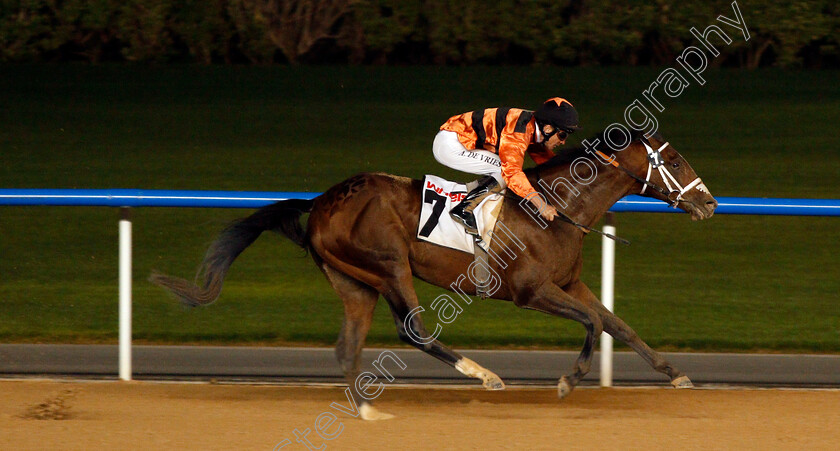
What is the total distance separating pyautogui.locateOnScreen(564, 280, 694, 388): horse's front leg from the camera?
5.30m

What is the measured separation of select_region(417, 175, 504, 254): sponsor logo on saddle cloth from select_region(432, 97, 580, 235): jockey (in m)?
0.03

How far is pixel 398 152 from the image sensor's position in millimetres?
12000

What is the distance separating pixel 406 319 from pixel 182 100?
→ 984cm

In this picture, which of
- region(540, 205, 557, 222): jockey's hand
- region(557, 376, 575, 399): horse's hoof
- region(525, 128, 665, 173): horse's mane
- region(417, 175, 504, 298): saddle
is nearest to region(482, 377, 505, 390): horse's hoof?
region(557, 376, 575, 399): horse's hoof

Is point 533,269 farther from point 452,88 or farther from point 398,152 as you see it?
point 452,88

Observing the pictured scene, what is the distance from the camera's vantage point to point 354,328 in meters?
5.23

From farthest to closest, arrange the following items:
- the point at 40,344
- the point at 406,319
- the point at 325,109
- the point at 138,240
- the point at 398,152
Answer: the point at 325,109, the point at 398,152, the point at 138,240, the point at 40,344, the point at 406,319

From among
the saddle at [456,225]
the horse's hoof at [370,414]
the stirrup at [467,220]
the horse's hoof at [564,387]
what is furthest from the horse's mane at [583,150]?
the horse's hoof at [370,414]

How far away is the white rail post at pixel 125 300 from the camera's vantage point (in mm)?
5824

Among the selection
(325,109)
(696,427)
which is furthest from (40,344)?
(325,109)

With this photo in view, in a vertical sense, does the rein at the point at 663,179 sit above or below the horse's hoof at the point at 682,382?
above

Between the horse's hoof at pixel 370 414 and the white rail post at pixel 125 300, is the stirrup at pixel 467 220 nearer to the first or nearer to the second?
the horse's hoof at pixel 370 414

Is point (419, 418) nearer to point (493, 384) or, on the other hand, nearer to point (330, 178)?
point (493, 384)

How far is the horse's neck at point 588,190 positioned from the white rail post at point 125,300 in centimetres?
226
